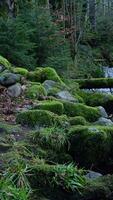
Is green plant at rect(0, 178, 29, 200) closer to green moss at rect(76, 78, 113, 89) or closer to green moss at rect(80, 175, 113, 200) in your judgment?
green moss at rect(80, 175, 113, 200)

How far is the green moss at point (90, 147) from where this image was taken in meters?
6.12

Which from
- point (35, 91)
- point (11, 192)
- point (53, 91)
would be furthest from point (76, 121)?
point (11, 192)

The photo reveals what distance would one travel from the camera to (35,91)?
8922 millimetres

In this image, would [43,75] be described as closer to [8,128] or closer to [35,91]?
[35,91]

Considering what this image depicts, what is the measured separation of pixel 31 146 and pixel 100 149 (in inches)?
36.6

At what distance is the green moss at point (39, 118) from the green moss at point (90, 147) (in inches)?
31.3

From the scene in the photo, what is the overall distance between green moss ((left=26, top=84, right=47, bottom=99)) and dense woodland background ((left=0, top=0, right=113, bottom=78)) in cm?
330

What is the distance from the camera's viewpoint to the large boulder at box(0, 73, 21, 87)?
9039 millimetres

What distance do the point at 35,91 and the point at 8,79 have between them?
610 mm

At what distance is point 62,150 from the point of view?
613 cm

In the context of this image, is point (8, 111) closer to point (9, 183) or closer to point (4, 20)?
point (9, 183)

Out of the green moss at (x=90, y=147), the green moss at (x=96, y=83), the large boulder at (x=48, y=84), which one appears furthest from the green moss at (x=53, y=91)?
the green moss at (x=96, y=83)

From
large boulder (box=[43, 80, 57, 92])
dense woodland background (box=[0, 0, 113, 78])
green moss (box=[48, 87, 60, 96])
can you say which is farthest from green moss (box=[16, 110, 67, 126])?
dense woodland background (box=[0, 0, 113, 78])

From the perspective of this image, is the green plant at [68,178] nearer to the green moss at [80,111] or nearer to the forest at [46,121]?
the forest at [46,121]
